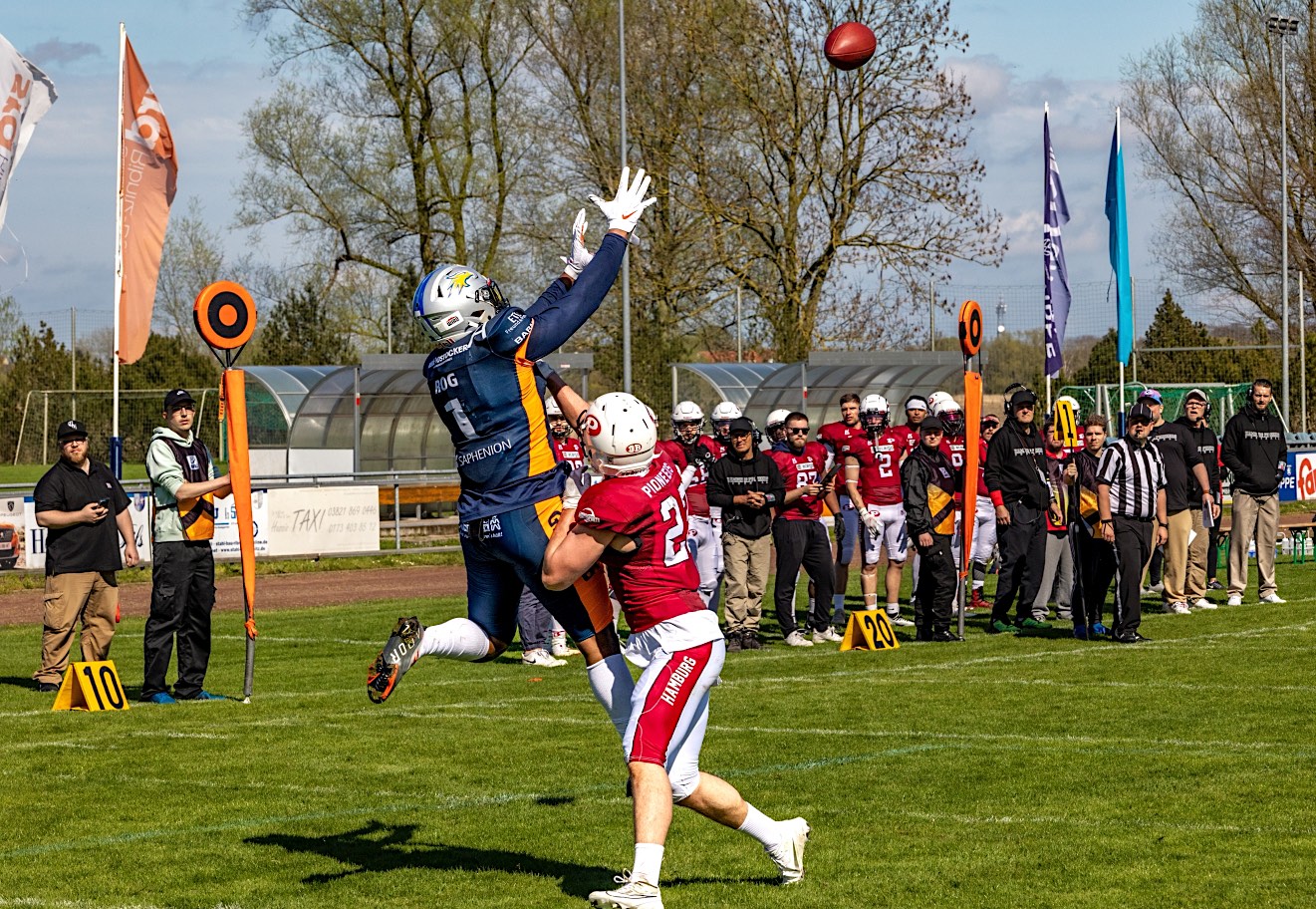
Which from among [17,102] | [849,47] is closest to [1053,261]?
[849,47]

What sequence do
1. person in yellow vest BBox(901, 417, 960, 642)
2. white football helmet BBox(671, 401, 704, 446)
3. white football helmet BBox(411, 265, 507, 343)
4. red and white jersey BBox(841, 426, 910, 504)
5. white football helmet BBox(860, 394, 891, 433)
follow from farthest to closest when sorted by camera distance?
red and white jersey BBox(841, 426, 910, 504)
white football helmet BBox(860, 394, 891, 433)
white football helmet BBox(671, 401, 704, 446)
person in yellow vest BBox(901, 417, 960, 642)
white football helmet BBox(411, 265, 507, 343)

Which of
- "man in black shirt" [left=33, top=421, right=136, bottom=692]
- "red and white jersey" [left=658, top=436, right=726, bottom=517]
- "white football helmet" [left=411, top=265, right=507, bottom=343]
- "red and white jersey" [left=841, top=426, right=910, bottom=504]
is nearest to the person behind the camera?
"white football helmet" [left=411, top=265, right=507, bottom=343]

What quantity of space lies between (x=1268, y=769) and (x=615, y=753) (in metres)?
3.66

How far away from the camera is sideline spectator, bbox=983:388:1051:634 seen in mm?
16516

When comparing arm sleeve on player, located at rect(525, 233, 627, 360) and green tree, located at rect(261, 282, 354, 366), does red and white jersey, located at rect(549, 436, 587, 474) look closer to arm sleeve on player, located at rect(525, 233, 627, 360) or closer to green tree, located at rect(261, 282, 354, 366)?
arm sleeve on player, located at rect(525, 233, 627, 360)

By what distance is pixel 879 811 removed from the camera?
316 inches

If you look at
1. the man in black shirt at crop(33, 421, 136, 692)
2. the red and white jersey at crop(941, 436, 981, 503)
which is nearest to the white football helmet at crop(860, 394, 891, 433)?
the red and white jersey at crop(941, 436, 981, 503)

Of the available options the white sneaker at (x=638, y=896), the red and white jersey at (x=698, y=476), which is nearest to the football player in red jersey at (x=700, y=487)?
the red and white jersey at (x=698, y=476)

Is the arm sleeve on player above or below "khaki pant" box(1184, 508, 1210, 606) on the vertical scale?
above

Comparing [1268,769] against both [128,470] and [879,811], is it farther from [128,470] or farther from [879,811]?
[128,470]

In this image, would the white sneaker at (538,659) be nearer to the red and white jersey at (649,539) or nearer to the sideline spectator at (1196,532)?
the sideline spectator at (1196,532)

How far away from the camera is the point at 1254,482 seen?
59.5 ft

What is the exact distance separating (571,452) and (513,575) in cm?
833

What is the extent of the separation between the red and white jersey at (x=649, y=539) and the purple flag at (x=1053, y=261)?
1880cm
